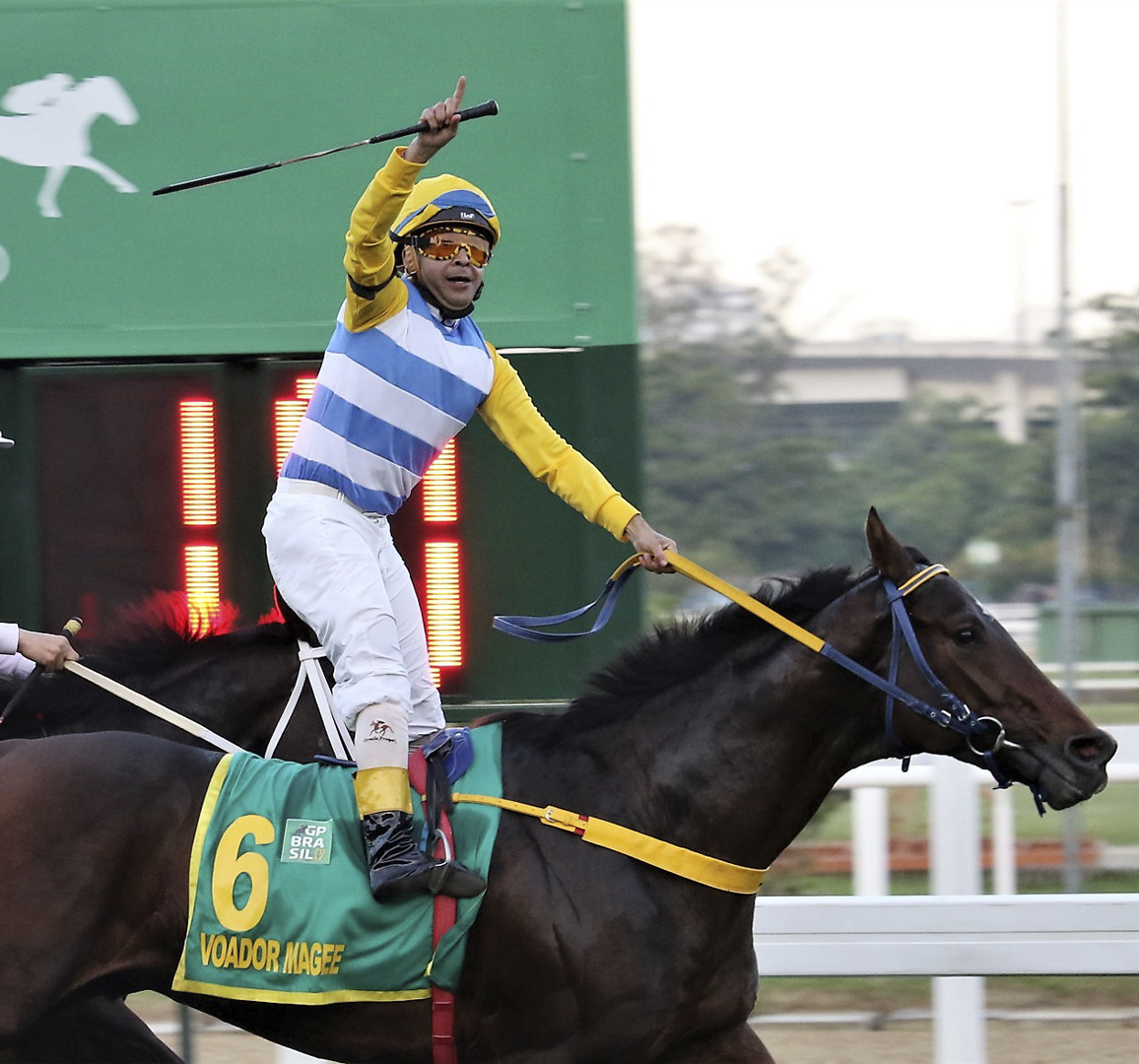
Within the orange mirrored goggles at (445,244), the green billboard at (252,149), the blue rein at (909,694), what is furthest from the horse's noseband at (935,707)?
the green billboard at (252,149)

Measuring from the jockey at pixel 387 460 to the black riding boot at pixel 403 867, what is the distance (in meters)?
0.06

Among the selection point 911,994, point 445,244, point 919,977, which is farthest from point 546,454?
point 911,994

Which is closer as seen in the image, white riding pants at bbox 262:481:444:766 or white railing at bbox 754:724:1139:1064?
white riding pants at bbox 262:481:444:766

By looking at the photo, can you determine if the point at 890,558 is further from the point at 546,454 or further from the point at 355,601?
the point at 355,601

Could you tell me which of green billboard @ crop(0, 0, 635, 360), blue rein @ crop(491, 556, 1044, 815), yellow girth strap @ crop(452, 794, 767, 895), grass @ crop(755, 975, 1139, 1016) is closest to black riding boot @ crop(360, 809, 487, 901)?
yellow girth strap @ crop(452, 794, 767, 895)

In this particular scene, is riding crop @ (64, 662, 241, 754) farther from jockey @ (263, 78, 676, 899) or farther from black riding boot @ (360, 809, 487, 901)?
black riding boot @ (360, 809, 487, 901)

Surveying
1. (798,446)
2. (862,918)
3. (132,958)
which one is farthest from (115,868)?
(798,446)

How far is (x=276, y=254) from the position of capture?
442 centimetres

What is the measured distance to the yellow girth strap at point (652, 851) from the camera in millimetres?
3168

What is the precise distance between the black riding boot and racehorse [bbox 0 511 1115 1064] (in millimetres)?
87

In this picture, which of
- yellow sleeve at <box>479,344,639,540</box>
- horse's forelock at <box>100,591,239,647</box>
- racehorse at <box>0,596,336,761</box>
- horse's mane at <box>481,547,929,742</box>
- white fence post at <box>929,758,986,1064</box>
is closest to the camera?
Answer: horse's mane at <box>481,547,929,742</box>

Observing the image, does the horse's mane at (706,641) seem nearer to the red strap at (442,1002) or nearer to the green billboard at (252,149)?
the red strap at (442,1002)

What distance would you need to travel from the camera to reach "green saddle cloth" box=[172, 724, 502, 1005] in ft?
10.1

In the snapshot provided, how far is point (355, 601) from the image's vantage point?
10.7ft
